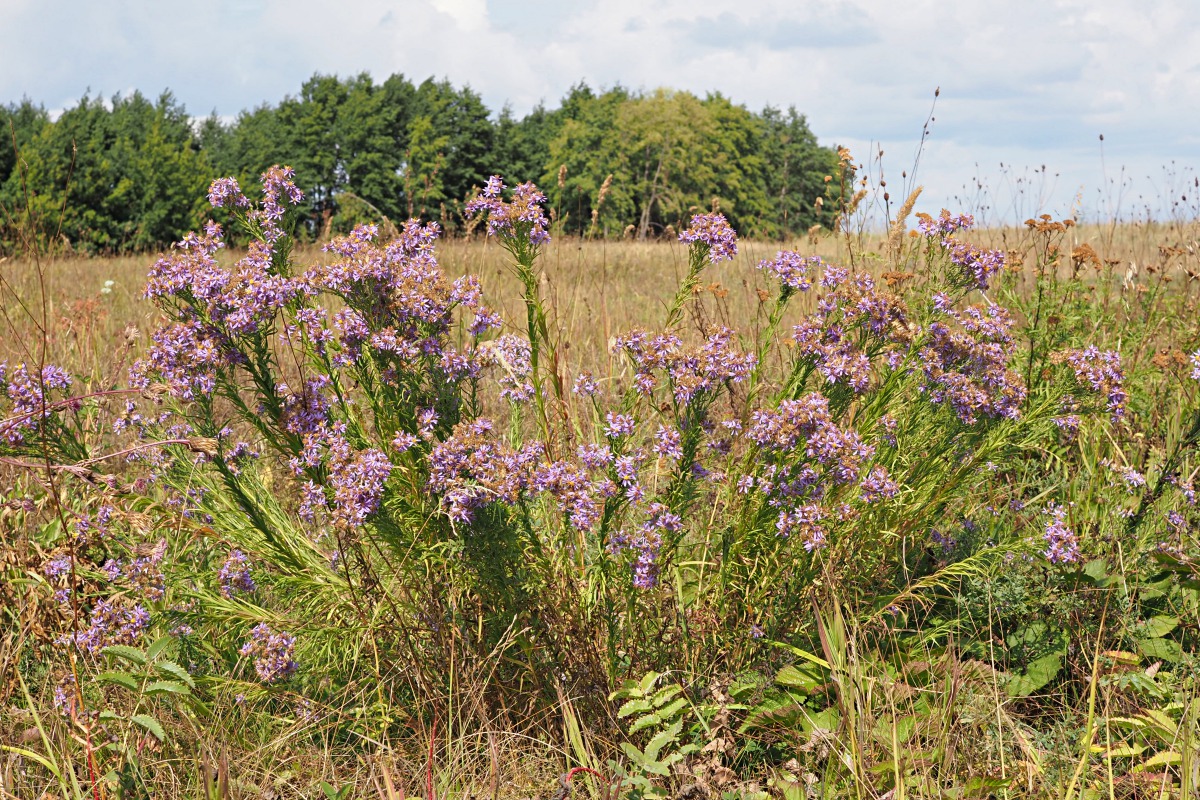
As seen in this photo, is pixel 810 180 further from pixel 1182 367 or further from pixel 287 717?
pixel 287 717

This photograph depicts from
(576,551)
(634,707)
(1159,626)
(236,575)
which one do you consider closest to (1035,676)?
(1159,626)

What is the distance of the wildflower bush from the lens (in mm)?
2506

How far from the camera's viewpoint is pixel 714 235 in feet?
9.56

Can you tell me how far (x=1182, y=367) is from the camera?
4.86 meters

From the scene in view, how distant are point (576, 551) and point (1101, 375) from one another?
198 cm

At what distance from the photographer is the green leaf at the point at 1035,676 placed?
3.01 m

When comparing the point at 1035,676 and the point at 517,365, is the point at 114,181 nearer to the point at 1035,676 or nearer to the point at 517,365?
the point at 517,365

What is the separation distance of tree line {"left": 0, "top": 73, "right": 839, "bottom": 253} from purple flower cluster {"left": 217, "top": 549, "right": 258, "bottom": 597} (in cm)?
1311

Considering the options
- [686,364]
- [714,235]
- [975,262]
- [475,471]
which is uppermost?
[714,235]

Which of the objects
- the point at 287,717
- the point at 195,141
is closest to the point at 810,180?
the point at 195,141

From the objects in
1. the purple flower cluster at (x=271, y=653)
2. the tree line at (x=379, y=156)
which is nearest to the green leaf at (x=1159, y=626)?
the purple flower cluster at (x=271, y=653)

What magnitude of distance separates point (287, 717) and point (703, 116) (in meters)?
43.2

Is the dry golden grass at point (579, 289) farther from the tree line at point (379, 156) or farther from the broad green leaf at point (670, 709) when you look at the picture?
the tree line at point (379, 156)

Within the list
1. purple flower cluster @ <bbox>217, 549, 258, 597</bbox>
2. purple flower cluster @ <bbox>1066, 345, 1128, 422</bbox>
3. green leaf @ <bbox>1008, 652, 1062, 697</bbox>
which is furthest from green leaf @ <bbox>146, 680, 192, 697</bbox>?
purple flower cluster @ <bbox>1066, 345, 1128, 422</bbox>
